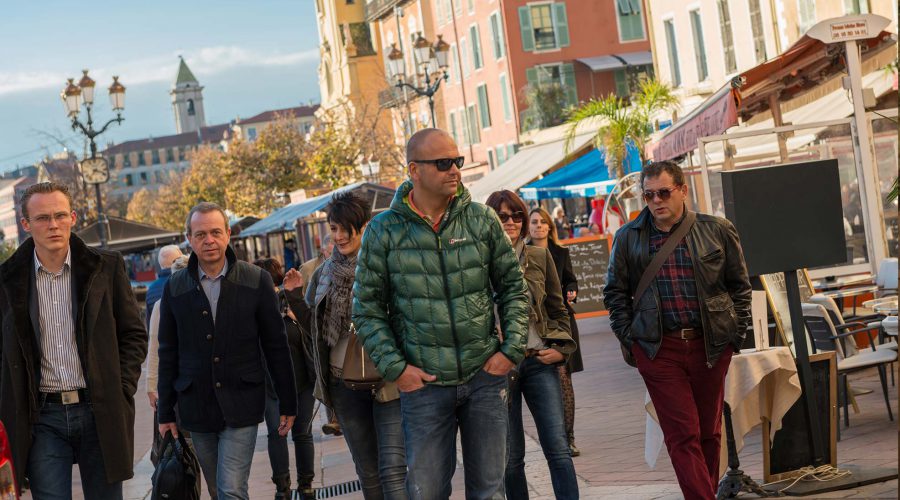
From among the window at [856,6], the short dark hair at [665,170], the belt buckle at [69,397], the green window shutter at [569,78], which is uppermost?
the green window shutter at [569,78]

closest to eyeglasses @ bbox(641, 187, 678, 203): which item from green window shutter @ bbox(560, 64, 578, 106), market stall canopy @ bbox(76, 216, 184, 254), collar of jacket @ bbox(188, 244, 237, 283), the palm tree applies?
collar of jacket @ bbox(188, 244, 237, 283)

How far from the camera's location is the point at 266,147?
77000 millimetres

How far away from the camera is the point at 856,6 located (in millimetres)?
24016

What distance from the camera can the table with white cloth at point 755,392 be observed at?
7.57 meters

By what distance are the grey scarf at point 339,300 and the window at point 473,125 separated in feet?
179

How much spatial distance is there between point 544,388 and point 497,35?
5085cm

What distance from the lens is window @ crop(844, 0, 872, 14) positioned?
2367cm

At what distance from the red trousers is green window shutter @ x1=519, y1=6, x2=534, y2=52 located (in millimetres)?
49825

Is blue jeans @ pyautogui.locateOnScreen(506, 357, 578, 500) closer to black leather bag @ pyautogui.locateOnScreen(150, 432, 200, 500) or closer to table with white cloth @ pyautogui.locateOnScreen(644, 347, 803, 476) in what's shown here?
table with white cloth @ pyautogui.locateOnScreen(644, 347, 803, 476)

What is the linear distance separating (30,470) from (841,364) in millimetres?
5780

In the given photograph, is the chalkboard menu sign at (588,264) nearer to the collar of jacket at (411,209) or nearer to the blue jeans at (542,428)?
the blue jeans at (542,428)

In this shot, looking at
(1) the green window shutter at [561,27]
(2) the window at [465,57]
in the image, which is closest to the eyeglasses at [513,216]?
(1) the green window shutter at [561,27]

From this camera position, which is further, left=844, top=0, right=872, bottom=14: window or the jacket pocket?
left=844, top=0, right=872, bottom=14: window

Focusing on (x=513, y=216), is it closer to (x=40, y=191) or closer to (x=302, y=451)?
(x=40, y=191)
